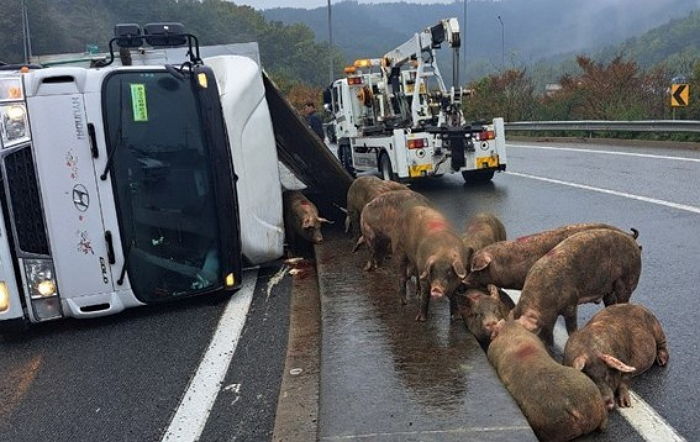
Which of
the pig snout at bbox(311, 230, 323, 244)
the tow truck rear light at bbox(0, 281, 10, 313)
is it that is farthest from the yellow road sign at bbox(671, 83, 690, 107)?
the tow truck rear light at bbox(0, 281, 10, 313)

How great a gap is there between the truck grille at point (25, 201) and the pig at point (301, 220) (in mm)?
3311

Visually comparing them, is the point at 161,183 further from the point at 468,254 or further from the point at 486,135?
the point at 486,135

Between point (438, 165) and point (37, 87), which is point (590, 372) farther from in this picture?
point (438, 165)

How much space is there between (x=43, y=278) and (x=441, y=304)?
11.6 feet

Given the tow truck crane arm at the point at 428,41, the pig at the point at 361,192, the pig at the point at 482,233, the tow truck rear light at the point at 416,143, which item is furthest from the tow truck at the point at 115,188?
the tow truck crane arm at the point at 428,41

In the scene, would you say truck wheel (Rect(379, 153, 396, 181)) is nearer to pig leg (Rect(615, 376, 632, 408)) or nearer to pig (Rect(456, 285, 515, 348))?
pig (Rect(456, 285, 515, 348))

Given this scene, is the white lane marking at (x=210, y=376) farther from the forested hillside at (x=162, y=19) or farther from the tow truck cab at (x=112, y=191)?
the forested hillside at (x=162, y=19)

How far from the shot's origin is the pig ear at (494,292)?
557 centimetres

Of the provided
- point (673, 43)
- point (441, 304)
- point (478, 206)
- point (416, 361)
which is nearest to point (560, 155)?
point (478, 206)

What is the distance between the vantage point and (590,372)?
4336 mm

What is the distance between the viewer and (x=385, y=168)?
16422 millimetres

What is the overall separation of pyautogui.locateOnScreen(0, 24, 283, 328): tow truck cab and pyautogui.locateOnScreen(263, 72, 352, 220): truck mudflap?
2.06 m

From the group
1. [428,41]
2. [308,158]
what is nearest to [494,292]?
[308,158]

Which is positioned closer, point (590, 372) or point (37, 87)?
point (590, 372)
